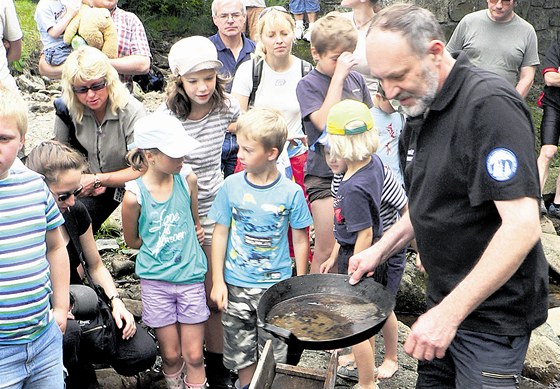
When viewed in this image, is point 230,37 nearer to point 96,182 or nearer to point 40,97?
point 96,182

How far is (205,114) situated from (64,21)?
1503mm

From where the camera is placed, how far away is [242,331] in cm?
413

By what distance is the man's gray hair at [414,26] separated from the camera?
2.64 meters

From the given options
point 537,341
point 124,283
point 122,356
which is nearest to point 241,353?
point 122,356

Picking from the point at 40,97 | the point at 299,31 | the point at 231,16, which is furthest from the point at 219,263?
the point at 299,31

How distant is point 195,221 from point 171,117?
64 cm

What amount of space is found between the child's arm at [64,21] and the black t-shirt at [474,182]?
127 inches

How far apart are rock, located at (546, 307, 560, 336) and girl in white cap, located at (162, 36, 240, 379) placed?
2.51m

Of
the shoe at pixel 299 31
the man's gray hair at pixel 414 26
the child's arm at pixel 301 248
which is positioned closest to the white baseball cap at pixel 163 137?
the child's arm at pixel 301 248

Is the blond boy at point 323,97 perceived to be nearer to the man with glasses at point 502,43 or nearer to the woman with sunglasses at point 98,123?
the woman with sunglasses at point 98,123

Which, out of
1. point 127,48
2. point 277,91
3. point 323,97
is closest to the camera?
point 323,97

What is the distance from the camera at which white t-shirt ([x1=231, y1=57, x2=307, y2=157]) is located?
511cm

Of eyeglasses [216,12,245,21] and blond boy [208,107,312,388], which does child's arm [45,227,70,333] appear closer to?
blond boy [208,107,312,388]

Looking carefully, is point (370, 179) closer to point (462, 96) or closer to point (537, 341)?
point (462, 96)
